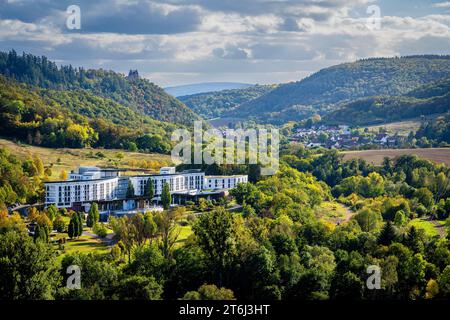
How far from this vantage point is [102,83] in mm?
183500

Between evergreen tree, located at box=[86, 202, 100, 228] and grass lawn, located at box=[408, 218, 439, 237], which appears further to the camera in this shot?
grass lawn, located at box=[408, 218, 439, 237]

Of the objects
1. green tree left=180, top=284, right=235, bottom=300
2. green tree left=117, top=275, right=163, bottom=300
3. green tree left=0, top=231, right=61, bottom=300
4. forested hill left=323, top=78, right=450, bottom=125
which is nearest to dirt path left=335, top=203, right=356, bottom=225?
green tree left=180, top=284, right=235, bottom=300

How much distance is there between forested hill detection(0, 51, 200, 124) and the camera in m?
159

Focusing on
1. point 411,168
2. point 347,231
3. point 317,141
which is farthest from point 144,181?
point 317,141

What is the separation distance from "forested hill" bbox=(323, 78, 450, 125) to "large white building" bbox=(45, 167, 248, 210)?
81373mm

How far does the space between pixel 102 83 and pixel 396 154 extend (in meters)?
114

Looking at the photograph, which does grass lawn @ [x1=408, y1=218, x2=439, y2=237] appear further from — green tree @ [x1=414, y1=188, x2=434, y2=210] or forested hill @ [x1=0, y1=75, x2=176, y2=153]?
forested hill @ [x1=0, y1=75, x2=176, y2=153]


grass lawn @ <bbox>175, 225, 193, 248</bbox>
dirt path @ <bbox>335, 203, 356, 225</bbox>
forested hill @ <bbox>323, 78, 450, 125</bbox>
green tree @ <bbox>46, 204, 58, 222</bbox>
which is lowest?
dirt path @ <bbox>335, 203, 356, 225</bbox>

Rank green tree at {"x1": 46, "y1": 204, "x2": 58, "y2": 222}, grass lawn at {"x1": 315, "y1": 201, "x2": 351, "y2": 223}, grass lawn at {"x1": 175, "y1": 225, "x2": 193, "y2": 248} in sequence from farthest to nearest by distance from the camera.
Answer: grass lawn at {"x1": 315, "y1": 201, "x2": 351, "y2": 223} → green tree at {"x1": 46, "y1": 204, "x2": 58, "y2": 222} → grass lawn at {"x1": 175, "y1": 225, "x2": 193, "y2": 248}

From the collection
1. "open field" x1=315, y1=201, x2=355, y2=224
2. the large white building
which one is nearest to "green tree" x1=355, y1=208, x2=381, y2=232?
"open field" x1=315, y1=201, x2=355, y2=224

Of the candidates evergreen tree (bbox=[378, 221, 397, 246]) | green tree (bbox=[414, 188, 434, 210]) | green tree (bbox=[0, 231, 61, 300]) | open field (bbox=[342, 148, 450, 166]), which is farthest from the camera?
open field (bbox=[342, 148, 450, 166])

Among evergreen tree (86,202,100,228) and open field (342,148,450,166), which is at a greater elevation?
open field (342,148,450,166)

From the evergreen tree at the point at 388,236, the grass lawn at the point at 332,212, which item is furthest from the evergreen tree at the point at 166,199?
the evergreen tree at the point at 388,236
